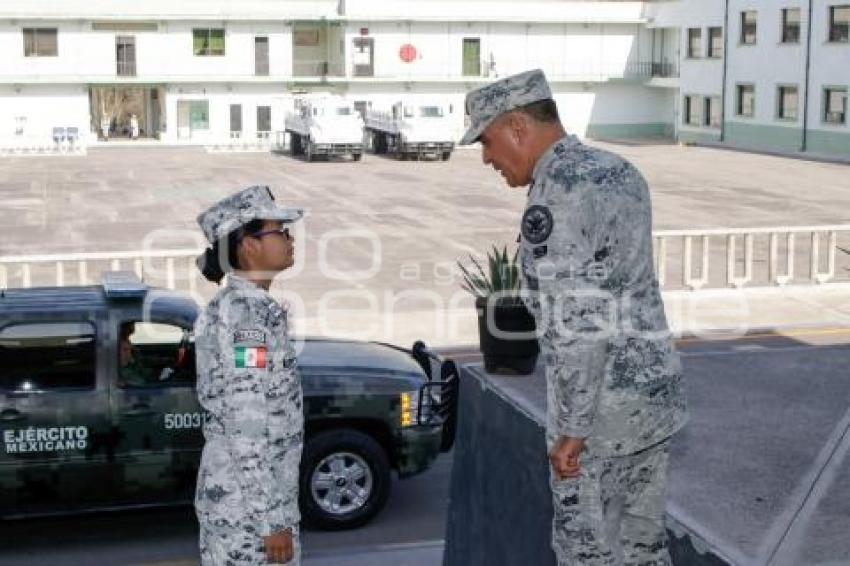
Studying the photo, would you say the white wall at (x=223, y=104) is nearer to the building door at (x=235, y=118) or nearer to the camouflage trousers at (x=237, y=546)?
the building door at (x=235, y=118)

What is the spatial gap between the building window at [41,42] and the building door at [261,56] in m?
9.45

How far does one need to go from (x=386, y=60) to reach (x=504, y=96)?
187 feet

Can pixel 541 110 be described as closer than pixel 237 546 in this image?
Yes

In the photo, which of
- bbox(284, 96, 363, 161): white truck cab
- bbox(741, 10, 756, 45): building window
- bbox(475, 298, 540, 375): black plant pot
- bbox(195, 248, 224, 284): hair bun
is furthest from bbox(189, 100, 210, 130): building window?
bbox(195, 248, 224, 284): hair bun

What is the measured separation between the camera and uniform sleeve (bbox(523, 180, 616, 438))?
11.1 ft

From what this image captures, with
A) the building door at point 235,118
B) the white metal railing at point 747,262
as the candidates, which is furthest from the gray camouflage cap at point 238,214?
the building door at point 235,118

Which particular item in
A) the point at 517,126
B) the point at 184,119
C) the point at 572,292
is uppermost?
the point at 517,126

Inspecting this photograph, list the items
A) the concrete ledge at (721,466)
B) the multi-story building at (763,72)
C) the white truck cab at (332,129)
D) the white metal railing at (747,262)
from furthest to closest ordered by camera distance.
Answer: the multi-story building at (763,72), the white truck cab at (332,129), the white metal railing at (747,262), the concrete ledge at (721,466)

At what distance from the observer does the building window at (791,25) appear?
1984 inches

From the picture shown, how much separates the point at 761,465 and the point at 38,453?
464 cm

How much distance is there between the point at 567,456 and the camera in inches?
136

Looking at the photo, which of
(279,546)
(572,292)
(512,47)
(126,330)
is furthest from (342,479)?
(512,47)

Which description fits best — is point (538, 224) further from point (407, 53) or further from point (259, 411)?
point (407, 53)

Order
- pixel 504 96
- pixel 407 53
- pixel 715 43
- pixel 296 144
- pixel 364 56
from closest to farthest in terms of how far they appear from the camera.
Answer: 1. pixel 504 96
2. pixel 296 144
3. pixel 715 43
4. pixel 364 56
5. pixel 407 53
